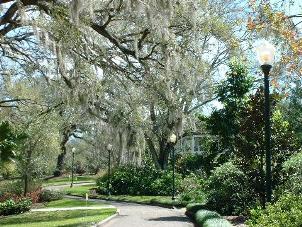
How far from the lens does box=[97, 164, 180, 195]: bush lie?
35.3 metres

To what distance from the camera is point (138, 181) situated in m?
36.8

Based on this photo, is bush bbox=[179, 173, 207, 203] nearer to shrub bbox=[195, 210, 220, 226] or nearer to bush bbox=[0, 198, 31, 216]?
shrub bbox=[195, 210, 220, 226]

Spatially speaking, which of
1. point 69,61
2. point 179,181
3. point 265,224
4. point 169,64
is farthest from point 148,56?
point 179,181

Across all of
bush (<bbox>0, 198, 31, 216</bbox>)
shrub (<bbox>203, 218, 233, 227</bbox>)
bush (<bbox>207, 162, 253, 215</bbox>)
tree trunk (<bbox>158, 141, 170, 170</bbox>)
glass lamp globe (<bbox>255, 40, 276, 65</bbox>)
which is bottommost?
bush (<bbox>0, 198, 31, 216</bbox>)

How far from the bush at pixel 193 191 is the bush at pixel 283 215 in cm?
1201

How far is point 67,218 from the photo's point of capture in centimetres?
2123

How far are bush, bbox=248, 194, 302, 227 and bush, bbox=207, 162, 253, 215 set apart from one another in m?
7.71

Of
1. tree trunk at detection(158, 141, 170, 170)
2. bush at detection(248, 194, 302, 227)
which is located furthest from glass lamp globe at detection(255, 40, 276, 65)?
tree trunk at detection(158, 141, 170, 170)

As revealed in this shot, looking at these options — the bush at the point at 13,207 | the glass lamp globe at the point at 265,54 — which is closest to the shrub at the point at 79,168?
the bush at the point at 13,207

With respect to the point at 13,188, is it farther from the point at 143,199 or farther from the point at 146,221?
the point at 146,221

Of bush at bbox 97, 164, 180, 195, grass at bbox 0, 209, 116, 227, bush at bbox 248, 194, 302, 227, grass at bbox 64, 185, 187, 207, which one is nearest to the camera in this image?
bush at bbox 248, 194, 302, 227

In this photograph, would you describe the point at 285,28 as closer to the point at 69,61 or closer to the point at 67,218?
the point at 69,61

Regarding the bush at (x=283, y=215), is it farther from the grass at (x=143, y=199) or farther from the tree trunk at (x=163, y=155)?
the tree trunk at (x=163, y=155)

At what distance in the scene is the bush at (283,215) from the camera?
8141mm
